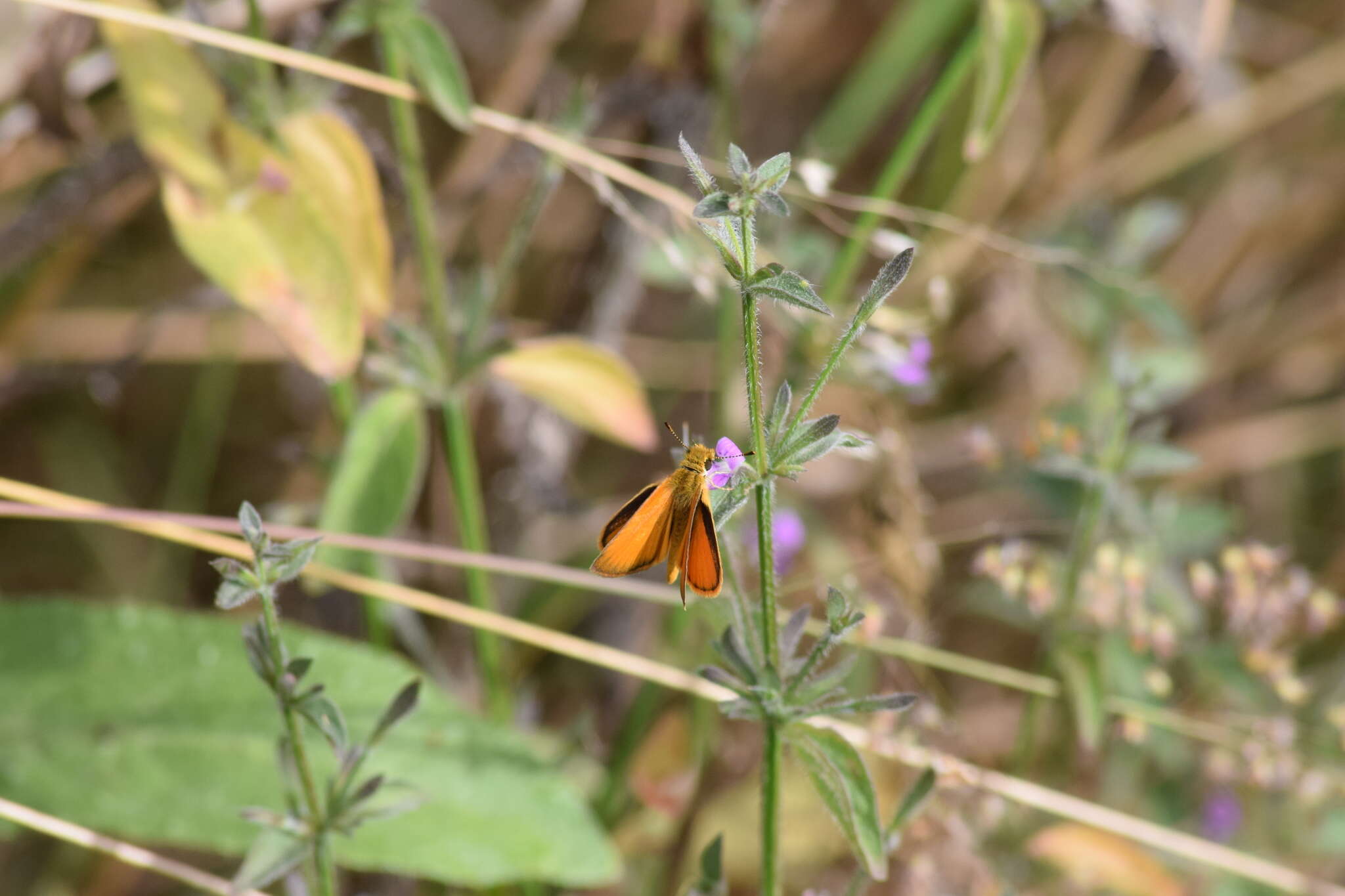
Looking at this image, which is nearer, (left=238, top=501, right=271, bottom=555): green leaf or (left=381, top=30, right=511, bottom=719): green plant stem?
(left=238, top=501, right=271, bottom=555): green leaf

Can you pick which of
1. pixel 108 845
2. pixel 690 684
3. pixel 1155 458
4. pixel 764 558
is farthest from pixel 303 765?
pixel 1155 458

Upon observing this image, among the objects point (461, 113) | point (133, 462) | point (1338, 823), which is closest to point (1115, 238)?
point (1338, 823)

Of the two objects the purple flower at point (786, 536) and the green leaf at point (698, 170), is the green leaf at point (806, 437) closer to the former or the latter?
the green leaf at point (698, 170)

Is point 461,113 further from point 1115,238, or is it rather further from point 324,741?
Result: point 1115,238

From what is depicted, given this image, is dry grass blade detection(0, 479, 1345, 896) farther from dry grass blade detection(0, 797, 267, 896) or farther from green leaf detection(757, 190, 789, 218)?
green leaf detection(757, 190, 789, 218)

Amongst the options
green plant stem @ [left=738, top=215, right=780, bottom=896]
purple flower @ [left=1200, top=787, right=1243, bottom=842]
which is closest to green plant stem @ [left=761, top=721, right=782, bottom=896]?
green plant stem @ [left=738, top=215, right=780, bottom=896]

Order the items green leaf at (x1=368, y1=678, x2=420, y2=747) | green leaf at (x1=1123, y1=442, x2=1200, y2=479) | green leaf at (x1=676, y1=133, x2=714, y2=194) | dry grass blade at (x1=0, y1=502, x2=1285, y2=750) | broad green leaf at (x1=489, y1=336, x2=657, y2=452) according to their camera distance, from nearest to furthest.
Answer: green leaf at (x1=676, y1=133, x2=714, y2=194)
green leaf at (x1=368, y1=678, x2=420, y2=747)
dry grass blade at (x1=0, y1=502, x2=1285, y2=750)
green leaf at (x1=1123, y1=442, x2=1200, y2=479)
broad green leaf at (x1=489, y1=336, x2=657, y2=452)
